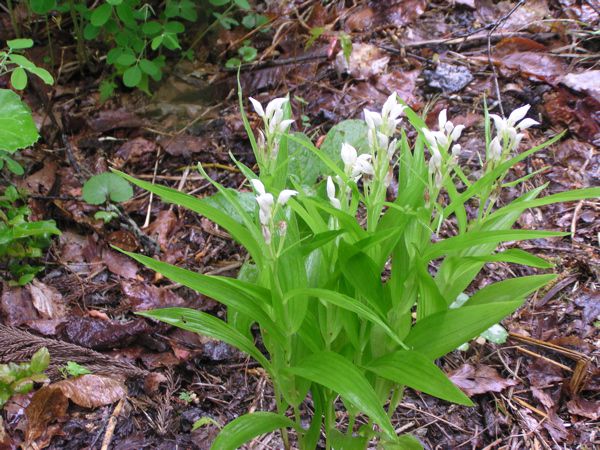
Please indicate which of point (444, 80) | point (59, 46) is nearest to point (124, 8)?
point (59, 46)

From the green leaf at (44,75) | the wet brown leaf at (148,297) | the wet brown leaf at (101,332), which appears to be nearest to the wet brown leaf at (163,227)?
the wet brown leaf at (148,297)

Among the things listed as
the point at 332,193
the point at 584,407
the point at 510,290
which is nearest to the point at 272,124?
the point at 332,193

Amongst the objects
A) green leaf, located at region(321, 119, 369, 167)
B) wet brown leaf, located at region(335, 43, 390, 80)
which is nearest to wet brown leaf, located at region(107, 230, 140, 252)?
green leaf, located at region(321, 119, 369, 167)

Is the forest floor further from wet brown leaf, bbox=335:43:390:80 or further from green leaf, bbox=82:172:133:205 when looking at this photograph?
green leaf, bbox=82:172:133:205

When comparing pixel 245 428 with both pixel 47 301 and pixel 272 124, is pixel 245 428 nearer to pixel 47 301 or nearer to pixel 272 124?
pixel 272 124

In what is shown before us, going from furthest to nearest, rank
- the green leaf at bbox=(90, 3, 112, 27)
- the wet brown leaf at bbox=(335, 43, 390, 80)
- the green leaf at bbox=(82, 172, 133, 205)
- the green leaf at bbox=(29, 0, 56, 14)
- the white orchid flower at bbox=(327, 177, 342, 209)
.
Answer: the wet brown leaf at bbox=(335, 43, 390, 80)
the green leaf at bbox=(90, 3, 112, 27)
the green leaf at bbox=(29, 0, 56, 14)
the green leaf at bbox=(82, 172, 133, 205)
the white orchid flower at bbox=(327, 177, 342, 209)

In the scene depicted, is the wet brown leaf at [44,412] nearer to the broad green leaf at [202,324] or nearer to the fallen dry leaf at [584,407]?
the broad green leaf at [202,324]

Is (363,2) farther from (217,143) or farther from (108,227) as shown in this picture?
(108,227)
